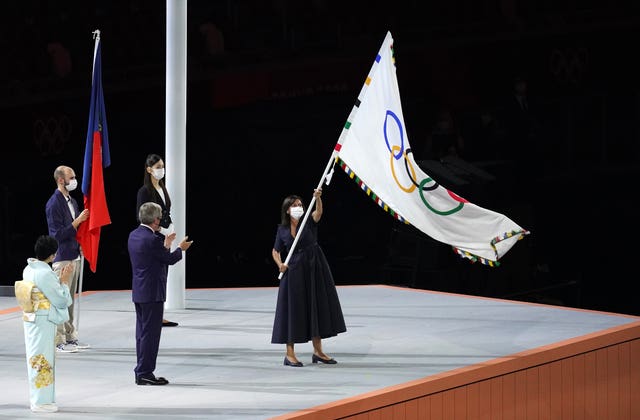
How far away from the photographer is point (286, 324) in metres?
6.95

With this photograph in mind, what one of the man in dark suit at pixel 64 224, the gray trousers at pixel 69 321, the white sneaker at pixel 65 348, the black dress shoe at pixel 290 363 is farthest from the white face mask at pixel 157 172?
the black dress shoe at pixel 290 363

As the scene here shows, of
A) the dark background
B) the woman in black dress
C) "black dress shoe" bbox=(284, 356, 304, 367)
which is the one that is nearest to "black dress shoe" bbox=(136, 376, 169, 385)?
"black dress shoe" bbox=(284, 356, 304, 367)

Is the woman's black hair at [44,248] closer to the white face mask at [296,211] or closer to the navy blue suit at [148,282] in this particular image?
the navy blue suit at [148,282]

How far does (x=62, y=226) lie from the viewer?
24.1ft

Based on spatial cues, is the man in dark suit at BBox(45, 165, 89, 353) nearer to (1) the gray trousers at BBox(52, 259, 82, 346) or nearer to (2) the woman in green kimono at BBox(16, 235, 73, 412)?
(1) the gray trousers at BBox(52, 259, 82, 346)

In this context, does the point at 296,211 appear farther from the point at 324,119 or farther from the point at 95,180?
the point at 324,119

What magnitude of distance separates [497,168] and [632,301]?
227cm

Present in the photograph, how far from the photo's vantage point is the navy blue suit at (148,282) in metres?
6.32

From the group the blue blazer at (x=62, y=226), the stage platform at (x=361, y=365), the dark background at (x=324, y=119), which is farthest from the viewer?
the dark background at (x=324, y=119)

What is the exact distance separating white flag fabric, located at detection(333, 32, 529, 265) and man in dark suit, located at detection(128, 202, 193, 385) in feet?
4.18

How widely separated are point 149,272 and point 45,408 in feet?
3.34

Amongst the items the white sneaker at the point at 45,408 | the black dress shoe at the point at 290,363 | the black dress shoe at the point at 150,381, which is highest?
the black dress shoe at the point at 290,363

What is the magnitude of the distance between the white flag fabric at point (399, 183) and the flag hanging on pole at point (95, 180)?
191 cm

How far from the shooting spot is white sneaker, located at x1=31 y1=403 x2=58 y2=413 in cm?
573
